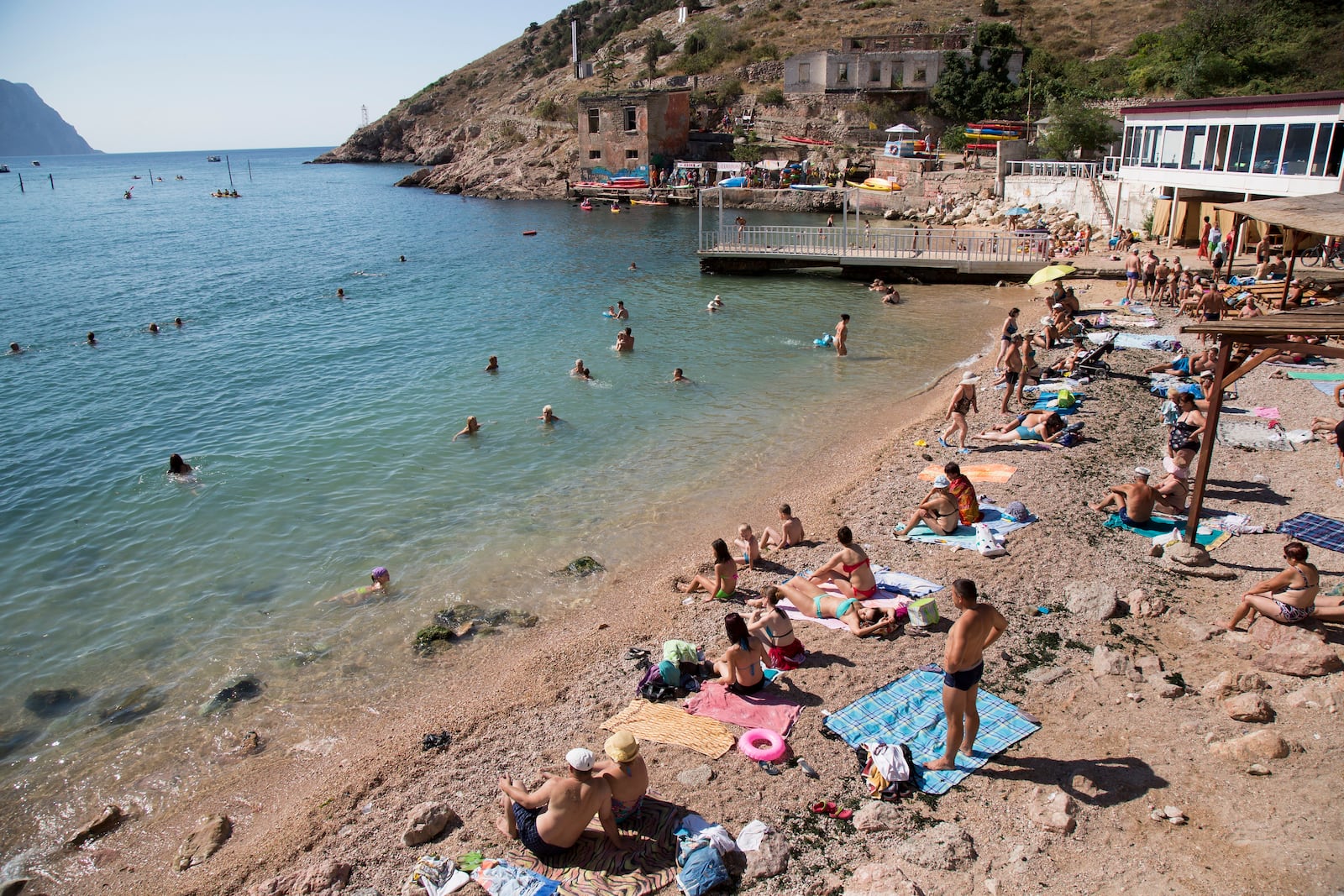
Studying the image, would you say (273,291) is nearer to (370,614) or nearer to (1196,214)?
(370,614)

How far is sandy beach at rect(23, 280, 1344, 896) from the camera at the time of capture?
5.65 meters

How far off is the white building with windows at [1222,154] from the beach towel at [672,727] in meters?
24.6

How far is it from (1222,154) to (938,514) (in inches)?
943

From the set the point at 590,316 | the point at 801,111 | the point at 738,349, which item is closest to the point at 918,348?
the point at 738,349

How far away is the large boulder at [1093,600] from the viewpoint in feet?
28.4

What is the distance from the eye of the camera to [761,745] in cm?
717

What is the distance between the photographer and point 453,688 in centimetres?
938

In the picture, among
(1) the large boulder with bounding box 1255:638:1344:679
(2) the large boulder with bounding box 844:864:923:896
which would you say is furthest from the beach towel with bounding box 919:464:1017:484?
(2) the large boulder with bounding box 844:864:923:896

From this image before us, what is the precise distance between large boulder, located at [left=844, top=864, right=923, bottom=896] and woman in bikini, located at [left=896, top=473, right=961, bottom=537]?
6.13 m

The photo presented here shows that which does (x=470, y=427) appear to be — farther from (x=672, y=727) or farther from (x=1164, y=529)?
(x=1164, y=529)

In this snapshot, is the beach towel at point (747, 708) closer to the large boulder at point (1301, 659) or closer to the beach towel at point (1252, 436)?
the large boulder at point (1301, 659)

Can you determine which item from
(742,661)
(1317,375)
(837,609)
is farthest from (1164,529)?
(1317,375)

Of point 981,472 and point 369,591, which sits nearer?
point 369,591

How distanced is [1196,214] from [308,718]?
31.8 metres
